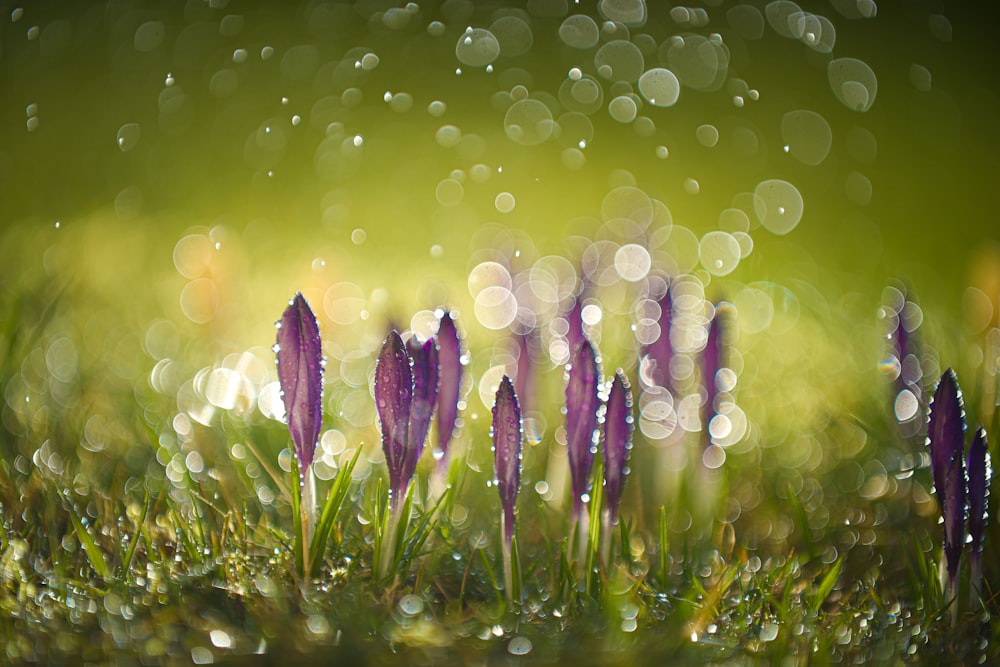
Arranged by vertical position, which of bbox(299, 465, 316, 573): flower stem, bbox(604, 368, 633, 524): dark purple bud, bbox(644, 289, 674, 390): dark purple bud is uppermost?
bbox(604, 368, 633, 524): dark purple bud

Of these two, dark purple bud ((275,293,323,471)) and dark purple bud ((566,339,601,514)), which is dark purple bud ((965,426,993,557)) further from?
dark purple bud ((275,293,323,471))

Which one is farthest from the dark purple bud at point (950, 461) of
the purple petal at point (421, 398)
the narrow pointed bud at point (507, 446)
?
the purple petal at point (421, 398)

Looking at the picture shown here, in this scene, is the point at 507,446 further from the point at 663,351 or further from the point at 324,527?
the point at 663,351

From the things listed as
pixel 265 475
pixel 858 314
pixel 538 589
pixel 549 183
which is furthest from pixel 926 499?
pixel 549 183

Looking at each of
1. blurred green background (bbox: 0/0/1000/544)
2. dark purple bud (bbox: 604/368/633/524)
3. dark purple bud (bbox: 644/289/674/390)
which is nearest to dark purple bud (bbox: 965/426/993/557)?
dark purple bud (bbox: 604/368/633/524)

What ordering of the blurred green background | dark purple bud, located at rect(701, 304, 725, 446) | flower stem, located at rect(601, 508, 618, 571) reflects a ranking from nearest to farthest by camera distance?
flower stem, located at rect(601, 508, 618, 571) → dark purple bud, located at rect(701, 304, 725, 446) → the blurred green background
